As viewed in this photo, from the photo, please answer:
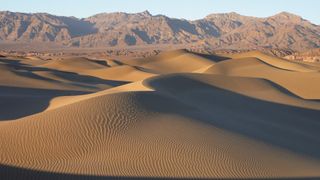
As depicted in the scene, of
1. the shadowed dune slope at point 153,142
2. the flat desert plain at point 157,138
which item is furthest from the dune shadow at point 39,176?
the shadowed dune slope at point 153,142

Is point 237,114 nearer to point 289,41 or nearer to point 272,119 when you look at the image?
point 272,119

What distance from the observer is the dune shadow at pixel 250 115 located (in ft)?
51.5

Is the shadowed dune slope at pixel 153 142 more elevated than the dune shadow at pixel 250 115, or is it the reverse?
the shadowed dune slope at pixel 153 142

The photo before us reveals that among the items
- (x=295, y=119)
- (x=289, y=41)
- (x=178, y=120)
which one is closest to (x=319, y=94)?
(x=295, y=119)


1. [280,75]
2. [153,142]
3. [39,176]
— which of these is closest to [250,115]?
[153,142]

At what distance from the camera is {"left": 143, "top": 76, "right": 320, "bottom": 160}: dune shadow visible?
15708 millimetres

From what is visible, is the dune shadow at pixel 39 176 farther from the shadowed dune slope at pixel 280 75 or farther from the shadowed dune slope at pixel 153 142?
the shadowed dune slope at pixel 280 75

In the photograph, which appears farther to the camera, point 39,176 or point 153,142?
point 153,142

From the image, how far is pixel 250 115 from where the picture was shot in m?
20.5

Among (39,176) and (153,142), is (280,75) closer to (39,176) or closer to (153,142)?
(153,142)

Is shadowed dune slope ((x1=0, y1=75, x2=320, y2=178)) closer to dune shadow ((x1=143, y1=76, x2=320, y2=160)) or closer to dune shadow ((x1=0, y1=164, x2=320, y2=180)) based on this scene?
dune shadow ((x1=143, y1=76, x2=320, y2=160))

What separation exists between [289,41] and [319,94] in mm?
165647

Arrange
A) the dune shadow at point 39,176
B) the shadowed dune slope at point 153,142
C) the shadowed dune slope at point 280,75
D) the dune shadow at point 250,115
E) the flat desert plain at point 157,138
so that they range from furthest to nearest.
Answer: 1. the shadowed dune slope at point 280,75
2. the dune shadow at point 250,115
3. the shadowed dune slope at point 153,142
4. the flat desert plain at point 157,138
5. the dune shadow at point 39,176

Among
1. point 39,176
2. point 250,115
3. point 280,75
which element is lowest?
point 280,75
